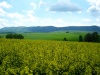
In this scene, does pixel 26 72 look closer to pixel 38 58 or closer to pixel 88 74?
pixel 88 74

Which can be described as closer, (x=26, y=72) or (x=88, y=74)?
(x=26, y=72)

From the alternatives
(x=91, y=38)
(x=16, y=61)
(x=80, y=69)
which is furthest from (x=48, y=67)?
(x=91, y=38)

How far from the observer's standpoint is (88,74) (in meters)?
11.9

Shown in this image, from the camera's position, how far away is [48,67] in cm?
1311

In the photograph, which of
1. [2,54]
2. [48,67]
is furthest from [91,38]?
[48,67]

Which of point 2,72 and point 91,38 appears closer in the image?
point 2,72

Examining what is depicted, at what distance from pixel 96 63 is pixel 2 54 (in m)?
8.16

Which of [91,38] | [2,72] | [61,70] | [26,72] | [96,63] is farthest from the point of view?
[91,38]

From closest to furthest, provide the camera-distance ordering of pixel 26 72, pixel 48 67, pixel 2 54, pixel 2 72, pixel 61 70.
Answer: pixel 26 72 < pixel 2 72 < pixel 48 67 < pixel 61 70 < pixel 2 54

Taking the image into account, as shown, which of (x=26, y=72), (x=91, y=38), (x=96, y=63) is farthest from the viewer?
(x=91, y=38)

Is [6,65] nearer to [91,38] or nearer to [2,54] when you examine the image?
[2,54]

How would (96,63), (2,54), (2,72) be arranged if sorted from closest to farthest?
(2,72) → (96,63) → (2,54)

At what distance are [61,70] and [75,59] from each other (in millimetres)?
2943

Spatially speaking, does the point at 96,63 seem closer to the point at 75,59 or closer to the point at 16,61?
the point at 75,59
